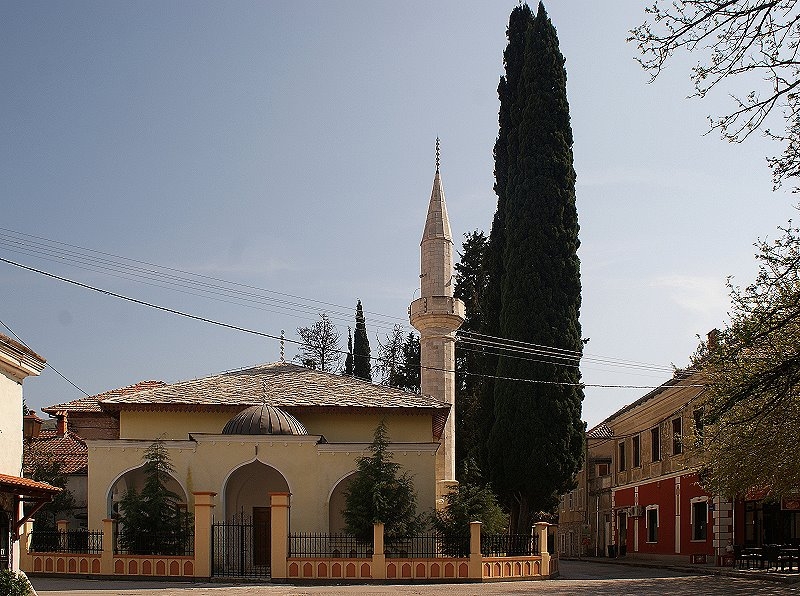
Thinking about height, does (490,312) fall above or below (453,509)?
above

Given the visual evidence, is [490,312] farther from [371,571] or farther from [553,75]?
[371,571]

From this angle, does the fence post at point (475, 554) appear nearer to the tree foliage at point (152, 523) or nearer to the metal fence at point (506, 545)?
the metal fence at point (506, 545)

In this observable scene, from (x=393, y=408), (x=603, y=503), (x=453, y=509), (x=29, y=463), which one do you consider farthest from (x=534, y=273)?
(x=603, y=503)

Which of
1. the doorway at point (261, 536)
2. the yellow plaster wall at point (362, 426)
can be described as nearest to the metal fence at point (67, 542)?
the doorway at point (261, 536)

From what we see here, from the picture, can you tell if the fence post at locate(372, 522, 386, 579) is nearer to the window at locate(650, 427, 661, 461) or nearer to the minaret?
the minaret

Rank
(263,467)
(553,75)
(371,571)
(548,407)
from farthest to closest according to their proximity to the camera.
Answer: (553,75), (548,407), (263,467), (371,571)

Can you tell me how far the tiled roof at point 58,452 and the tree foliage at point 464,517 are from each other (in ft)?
52.0

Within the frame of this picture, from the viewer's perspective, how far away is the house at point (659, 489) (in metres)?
31.6

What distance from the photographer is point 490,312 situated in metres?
35.8

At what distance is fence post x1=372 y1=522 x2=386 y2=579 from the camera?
2308cm

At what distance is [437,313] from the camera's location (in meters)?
34.6

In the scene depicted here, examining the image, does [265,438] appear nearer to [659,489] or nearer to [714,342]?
[714,342]

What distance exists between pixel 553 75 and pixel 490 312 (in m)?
8.55

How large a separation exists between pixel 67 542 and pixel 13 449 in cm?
837
